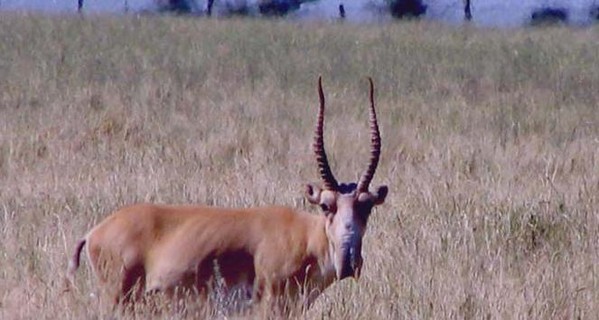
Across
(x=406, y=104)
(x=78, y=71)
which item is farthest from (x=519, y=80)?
(x=78, y=71)

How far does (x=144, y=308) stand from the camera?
25.3 feet

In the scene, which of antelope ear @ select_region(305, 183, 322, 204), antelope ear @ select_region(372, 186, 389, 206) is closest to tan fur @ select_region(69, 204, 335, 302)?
antelope ear @ select_region(305, 183, 322, 204)

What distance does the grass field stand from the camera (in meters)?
8.57

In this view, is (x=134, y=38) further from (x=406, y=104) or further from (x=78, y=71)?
(x=406, y=104)

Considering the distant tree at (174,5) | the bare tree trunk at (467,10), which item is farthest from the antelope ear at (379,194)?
the distant tree at (174,5)

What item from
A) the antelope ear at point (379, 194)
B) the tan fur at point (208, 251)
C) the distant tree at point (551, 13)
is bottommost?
the distant tree at point (551, 13)

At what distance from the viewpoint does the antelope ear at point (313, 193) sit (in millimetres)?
7898

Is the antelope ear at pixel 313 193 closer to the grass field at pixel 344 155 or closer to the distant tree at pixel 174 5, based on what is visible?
the grass field at pixel 344 155

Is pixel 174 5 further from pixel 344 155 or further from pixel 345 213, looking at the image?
pixel 345 213

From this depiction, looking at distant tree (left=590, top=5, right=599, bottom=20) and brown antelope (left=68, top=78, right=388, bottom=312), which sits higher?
brown antelope (left=68, top=78, right=388, bottom=312)

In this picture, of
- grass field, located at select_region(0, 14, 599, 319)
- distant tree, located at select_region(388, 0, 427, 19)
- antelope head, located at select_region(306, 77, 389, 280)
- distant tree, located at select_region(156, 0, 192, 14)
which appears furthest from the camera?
distant tree, located at select_region(156, 0, 192, 14)

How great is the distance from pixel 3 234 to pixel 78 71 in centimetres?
1219

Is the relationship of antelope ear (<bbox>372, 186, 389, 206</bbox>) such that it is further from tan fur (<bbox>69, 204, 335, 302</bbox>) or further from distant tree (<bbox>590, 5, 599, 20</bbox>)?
distant tree (<bbox>590, 5, 599, 20</bbox>)

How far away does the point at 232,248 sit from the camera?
7914mm
